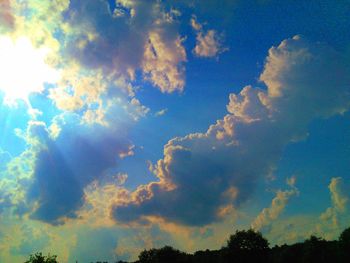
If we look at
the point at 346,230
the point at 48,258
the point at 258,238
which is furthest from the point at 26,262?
the point at 346,230

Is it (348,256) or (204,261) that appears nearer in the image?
(348,256)

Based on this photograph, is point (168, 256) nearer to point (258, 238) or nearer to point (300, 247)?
point (258, 238)

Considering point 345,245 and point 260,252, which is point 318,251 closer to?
point 345,245

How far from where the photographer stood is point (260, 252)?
125625 mm

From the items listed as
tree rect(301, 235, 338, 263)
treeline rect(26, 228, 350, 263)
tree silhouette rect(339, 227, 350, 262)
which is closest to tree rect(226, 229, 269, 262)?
treeline rect(26, 228, 350, 263)

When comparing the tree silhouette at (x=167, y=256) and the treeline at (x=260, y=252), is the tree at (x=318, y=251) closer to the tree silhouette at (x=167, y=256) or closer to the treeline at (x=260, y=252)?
the treeline at (x=260, y=252)

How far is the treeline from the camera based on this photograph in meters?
96.3

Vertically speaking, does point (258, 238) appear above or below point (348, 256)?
above

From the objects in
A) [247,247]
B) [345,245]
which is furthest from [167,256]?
[345,245]

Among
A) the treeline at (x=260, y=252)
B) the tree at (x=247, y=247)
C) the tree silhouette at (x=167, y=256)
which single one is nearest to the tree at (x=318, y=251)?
the treeline at (x=260, y=252)

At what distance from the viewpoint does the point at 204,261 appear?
163000 mm

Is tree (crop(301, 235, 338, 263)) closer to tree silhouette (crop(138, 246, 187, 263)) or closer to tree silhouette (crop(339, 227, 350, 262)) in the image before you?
tree silhouette (crop(339, 227, 350, 262))

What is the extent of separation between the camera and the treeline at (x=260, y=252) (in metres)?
96.3

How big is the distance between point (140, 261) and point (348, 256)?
92.7 metres
